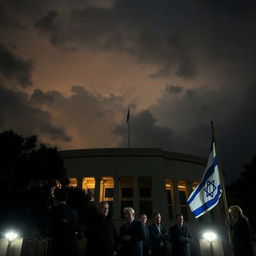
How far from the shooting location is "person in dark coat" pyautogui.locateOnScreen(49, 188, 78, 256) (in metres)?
4.21

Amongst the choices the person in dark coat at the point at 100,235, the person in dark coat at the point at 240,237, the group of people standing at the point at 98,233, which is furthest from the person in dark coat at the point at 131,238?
the person in dark coat at the point at 240,237

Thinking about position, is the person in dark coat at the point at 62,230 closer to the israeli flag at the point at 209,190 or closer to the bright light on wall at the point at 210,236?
the israeli flag at the point at 209,190

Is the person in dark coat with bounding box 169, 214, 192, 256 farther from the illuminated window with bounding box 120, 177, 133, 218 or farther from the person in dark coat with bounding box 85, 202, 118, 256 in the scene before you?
the illuminated window with bounding box 120, 177, 133, 218

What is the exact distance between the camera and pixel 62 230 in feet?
14.2

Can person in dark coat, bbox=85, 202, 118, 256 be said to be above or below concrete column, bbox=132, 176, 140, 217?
below

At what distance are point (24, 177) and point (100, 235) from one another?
15160 mm

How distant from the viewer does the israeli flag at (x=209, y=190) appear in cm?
631

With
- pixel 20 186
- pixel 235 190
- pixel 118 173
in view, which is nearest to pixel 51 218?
pixel 20 186

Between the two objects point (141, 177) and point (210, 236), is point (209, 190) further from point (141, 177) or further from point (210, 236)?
point (141, 177)

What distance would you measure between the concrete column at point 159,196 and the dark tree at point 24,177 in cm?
1427

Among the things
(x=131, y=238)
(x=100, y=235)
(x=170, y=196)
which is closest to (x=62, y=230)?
(x=100, y=235)

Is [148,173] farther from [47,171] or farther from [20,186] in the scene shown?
[20,186]

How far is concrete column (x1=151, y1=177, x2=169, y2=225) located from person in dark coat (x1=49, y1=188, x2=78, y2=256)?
26707 millimetres

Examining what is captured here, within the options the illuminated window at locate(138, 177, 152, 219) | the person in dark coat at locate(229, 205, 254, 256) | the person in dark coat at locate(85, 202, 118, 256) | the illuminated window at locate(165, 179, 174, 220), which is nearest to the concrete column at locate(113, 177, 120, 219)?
the illuminated window at locate(138, 177, 152, 219)
